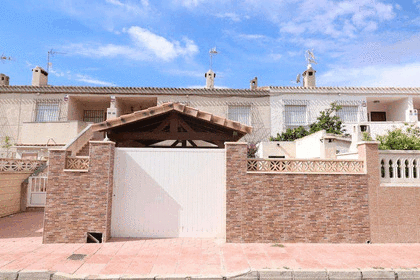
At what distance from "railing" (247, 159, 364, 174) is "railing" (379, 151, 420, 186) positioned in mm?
666

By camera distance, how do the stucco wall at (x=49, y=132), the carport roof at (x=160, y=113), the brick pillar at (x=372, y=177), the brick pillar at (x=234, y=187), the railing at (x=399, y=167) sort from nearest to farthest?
1. the brick pillar at (x=234, y=187)
2. the brick pillar at (x=372, y=177)
3. the railing at (x=399, y=167)
4. the carport roof at (x=160, y=113)
5. the stucco wall at (x=49, y=132)

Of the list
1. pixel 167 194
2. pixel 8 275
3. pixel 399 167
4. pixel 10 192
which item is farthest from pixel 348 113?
pixel 10 192

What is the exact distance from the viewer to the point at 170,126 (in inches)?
287

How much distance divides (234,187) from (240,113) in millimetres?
10345

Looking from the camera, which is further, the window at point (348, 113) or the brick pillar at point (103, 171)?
the window at point (348, 113)

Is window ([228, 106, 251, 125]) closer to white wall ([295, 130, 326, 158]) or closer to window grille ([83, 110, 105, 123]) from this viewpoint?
white wall ([295, 130, 326, 158])

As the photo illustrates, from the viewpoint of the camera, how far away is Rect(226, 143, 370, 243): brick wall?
21.2 ft

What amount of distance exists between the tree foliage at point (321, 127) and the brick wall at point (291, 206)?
30.1ft

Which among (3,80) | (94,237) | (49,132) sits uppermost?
(3,80)

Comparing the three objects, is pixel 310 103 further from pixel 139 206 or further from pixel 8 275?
pixel 8 275

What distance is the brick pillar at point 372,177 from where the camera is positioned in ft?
21.6

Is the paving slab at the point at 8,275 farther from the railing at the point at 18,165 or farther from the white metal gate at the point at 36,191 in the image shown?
the white metal gate at the point at 36,191

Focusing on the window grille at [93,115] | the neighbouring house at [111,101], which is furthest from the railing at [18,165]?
the window grille at [93,115]

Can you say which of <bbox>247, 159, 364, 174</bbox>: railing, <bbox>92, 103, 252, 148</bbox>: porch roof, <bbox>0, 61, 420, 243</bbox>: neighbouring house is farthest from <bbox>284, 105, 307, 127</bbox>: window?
<bbox>247, 159, 364, 174</bbox>: railing
